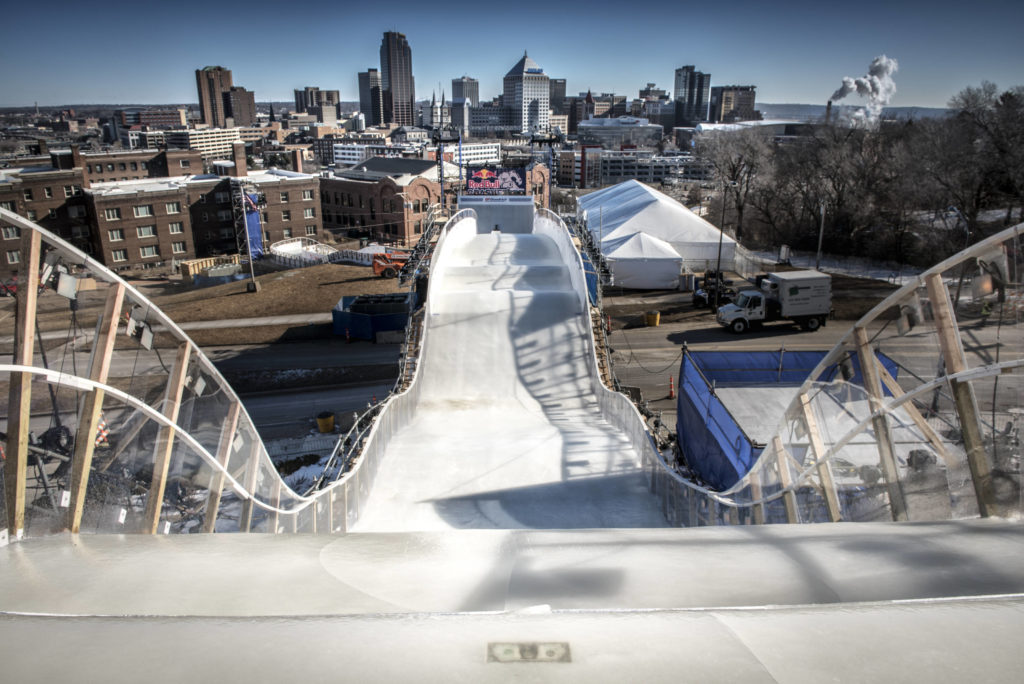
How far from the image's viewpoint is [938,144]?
35469mm

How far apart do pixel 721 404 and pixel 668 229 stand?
91.2 feet

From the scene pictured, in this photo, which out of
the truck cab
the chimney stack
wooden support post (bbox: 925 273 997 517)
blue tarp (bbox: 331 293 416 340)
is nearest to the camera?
wooden support post (bbox: 925 273 997 517)

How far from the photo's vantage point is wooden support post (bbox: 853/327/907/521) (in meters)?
3.87

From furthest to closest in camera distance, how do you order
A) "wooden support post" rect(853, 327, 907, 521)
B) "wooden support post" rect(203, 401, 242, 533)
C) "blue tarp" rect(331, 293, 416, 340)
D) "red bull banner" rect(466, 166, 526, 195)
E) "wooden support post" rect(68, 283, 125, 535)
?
"red bull banner" rect(466, 166, 526, 195) < "blue tarp" rect(331, 293, 416, 340) < "wooden support post" rect(203, 401, 242, 533) < "wooden support post" rect(853, 327, 907, 521) < "wooden support post" rect(68, 283, 125, 535)

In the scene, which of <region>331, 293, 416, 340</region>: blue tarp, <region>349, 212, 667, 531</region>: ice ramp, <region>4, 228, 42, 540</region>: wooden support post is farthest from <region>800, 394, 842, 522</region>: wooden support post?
<region>331, 293, 416, 340</region>: blue tarp

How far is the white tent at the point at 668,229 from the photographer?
35.8 m

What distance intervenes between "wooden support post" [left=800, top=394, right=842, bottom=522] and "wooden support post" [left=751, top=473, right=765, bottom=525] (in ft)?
3.35

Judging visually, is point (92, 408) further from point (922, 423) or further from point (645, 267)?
point (645, 267)

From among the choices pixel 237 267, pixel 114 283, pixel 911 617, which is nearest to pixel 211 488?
pixel 114 283

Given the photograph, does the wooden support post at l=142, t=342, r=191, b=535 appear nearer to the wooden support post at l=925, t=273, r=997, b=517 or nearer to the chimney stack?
the wooden support post at l=925, t=273, r=997, b=517

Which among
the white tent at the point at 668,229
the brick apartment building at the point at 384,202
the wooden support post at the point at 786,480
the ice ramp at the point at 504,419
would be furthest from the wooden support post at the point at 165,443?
the brick apartment building at the point at 384,202

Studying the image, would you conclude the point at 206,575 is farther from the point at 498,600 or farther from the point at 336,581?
the point at 498,600

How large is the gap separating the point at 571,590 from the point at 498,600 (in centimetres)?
30

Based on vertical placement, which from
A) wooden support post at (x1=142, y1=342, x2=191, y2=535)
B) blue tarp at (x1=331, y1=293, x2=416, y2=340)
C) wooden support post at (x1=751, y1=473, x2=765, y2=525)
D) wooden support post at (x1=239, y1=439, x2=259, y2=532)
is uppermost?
wooden support post at (x1=142, y1=342, x2=191, y2=535)
